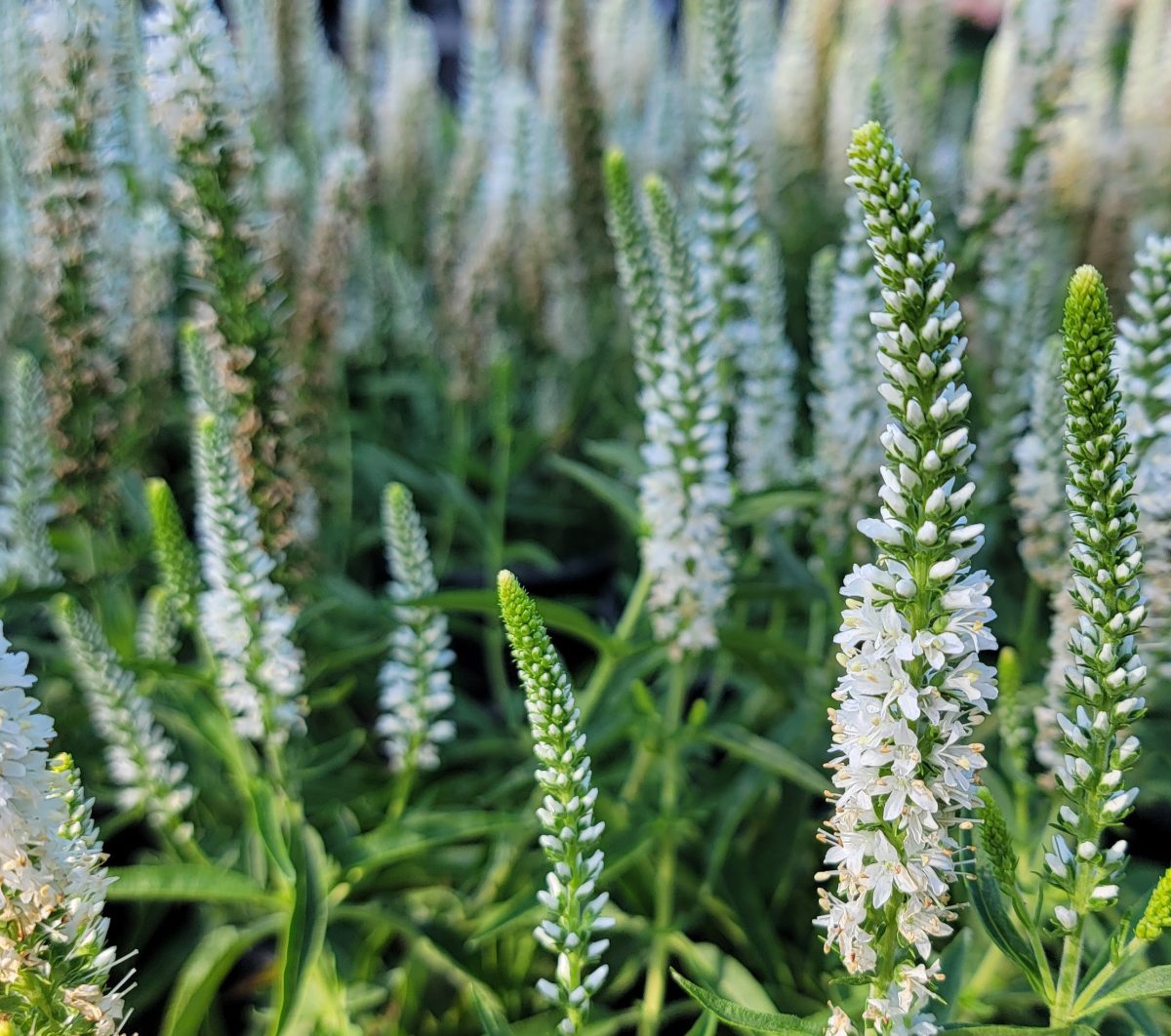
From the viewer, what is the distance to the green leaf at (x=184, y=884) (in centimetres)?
185

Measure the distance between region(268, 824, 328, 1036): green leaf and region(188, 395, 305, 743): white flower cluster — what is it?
216mm

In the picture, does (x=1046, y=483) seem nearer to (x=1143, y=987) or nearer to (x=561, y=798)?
(x=1143, y=987)

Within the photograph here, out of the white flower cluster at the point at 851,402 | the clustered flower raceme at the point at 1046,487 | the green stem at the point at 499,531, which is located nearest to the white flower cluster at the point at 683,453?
the white flower cluster at the point at 851,402

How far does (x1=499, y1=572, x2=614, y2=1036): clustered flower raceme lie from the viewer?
116 cm

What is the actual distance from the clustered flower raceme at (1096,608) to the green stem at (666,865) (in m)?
0.95

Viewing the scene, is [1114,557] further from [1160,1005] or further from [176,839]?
[176,839]

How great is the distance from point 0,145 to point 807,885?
313 cm

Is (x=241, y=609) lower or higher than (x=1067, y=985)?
higher

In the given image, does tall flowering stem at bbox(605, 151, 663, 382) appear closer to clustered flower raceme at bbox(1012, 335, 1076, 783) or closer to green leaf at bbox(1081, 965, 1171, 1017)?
clustered flower raceme at bbox(1012, 335, 1076, 783)

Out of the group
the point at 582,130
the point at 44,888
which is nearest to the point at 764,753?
the point at 44,888

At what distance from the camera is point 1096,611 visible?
1177 mm

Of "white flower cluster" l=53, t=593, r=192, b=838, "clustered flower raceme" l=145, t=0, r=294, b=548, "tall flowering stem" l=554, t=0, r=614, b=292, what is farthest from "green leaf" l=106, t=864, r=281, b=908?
"tall flowering stem" l=554, t=0, r=614, b=292

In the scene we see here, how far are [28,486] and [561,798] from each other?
1900 millimetres

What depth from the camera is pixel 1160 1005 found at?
2033mm
